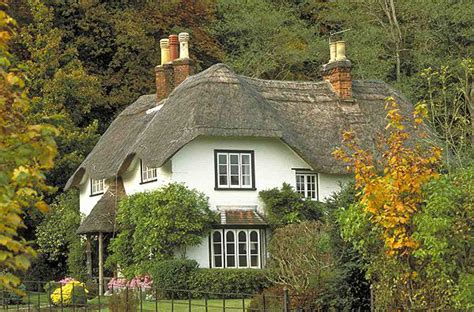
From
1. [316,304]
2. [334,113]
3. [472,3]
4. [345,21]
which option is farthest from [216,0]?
[316,304]

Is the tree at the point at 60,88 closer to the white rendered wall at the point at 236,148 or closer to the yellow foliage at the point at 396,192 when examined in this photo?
the white rendered wall at the point at 236,148

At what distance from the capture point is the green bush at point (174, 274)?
29766 mm

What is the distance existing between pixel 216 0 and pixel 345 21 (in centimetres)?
730

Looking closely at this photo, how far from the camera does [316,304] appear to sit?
847 inches

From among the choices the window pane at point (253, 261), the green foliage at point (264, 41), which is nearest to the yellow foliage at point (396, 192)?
the window pane at point (253, 261)

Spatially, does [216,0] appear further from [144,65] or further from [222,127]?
[222,127]

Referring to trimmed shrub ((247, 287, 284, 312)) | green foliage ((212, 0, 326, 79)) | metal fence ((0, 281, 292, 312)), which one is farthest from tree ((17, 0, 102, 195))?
trimmed shrub ((247, 287, 284, 312))

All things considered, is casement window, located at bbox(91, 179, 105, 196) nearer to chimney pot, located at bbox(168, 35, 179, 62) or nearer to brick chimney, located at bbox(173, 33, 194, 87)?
brick chimney, located at bbox(173, 33, 194, 87)

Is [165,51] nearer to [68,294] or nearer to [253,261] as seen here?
[253,261]

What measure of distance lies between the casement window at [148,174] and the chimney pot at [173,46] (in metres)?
5.48

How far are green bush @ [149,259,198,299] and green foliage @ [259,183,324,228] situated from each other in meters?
3.36

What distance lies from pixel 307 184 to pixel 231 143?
3.45 m

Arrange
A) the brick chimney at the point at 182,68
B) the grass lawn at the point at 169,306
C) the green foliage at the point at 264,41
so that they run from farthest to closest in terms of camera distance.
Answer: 1. the green foliage at the point at 264,41
2. the brick chimney at the point at 182,68
3. the grass lawn at the point at 169,306

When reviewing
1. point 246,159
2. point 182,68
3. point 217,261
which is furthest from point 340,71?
point 217,261
